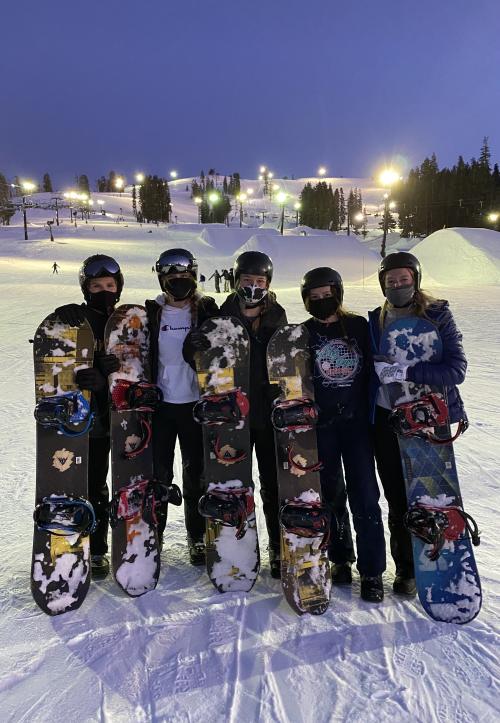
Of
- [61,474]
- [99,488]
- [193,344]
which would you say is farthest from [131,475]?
[193,344]

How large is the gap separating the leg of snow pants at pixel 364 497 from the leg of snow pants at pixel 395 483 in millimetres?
106

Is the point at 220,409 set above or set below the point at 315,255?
below

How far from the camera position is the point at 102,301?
10.2 feet

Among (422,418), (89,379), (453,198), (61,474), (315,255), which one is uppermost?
(453,198)

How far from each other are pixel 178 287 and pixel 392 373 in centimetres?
151

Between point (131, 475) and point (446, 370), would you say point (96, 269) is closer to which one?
point (131, 475)

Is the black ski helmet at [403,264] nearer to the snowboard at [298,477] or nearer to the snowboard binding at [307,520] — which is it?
the snowboard at [298,477]

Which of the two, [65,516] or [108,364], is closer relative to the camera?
[65,516]

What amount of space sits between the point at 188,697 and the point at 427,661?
4.08 feet

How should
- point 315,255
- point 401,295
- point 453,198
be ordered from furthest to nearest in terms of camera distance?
point 453,198 < point 315,255 < point 401,295

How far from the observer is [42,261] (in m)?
31.0

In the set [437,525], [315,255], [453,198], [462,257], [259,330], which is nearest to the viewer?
[437,525]

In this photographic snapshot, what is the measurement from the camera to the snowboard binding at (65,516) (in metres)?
2.77

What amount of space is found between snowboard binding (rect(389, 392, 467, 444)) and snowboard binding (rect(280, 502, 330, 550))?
0.70m
